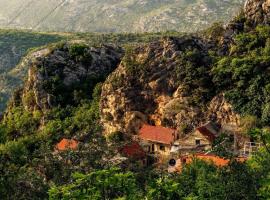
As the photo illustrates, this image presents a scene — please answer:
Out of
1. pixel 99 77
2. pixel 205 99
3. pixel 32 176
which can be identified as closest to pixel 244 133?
pixel 205 99

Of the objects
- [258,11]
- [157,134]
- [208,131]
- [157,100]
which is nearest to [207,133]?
[208,131]

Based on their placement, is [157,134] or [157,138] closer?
[157,138]

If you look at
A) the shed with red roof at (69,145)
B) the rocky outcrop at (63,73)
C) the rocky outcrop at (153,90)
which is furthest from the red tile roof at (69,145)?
the rocky outcrop at (63,73)

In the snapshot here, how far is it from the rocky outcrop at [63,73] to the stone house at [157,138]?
2368 centimetres

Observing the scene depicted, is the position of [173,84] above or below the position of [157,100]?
above

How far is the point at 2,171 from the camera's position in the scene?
47.5 metres

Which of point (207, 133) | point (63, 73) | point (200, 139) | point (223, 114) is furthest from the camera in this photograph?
point (63, 73)

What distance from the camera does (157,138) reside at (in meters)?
79.6

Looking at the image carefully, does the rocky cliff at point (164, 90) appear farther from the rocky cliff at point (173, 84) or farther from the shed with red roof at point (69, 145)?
the shed with red roof at point (69, 145)

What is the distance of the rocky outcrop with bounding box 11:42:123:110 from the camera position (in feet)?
336

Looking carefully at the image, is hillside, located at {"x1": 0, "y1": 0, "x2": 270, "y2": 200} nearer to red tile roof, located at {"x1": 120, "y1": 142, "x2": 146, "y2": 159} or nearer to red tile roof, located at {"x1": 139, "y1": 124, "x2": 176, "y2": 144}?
red tile roof, located at {"x1": 139, "y1": 124, "x2": 176, "y2": 144}

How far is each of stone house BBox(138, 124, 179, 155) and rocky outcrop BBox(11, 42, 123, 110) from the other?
23.7 meters

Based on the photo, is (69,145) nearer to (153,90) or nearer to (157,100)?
(157,100)

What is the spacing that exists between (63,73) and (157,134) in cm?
3067
